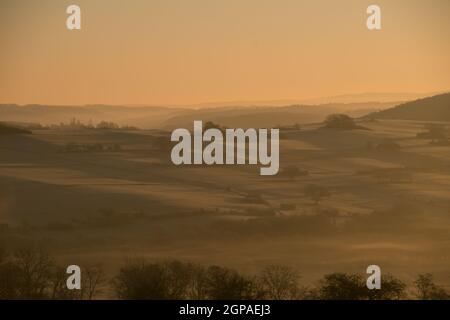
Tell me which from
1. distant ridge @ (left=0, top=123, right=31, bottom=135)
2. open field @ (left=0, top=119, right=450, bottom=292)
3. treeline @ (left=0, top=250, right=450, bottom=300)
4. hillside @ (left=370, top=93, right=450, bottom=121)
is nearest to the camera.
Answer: treeline @ (left=0, top=250, right=450, bottom=300)

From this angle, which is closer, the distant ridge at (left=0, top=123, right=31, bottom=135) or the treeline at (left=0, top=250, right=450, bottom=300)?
the treeline at (left=0, top=250, right=450, bottom=300)

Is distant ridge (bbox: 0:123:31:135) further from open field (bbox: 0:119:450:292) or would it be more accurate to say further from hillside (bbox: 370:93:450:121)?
hillside (bbox: 370:93:450:121)

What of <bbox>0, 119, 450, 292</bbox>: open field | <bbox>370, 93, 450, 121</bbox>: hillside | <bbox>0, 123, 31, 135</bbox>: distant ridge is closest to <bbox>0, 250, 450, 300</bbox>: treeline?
<bbox>0, 119, 450, 292</bbox>: open field

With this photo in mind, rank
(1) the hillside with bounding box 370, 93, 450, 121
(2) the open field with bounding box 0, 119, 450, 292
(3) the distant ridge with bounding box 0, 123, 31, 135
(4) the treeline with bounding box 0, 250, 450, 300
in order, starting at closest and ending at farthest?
(4) the treeline with bounding box 0, 250, 450, 300 → (2) the open field with bounding box 0, 119, 450, 292 → (3) the distant ridge with bounding box 0, 123, 31, 135 → (1) the hillside with bounding box 370, 93, 450, 121

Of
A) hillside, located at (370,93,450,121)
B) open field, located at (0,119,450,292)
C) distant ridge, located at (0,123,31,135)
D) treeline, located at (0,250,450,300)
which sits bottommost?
treeline, located at (0,250,450,300)

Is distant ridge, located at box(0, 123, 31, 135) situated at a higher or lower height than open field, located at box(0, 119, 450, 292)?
higher
